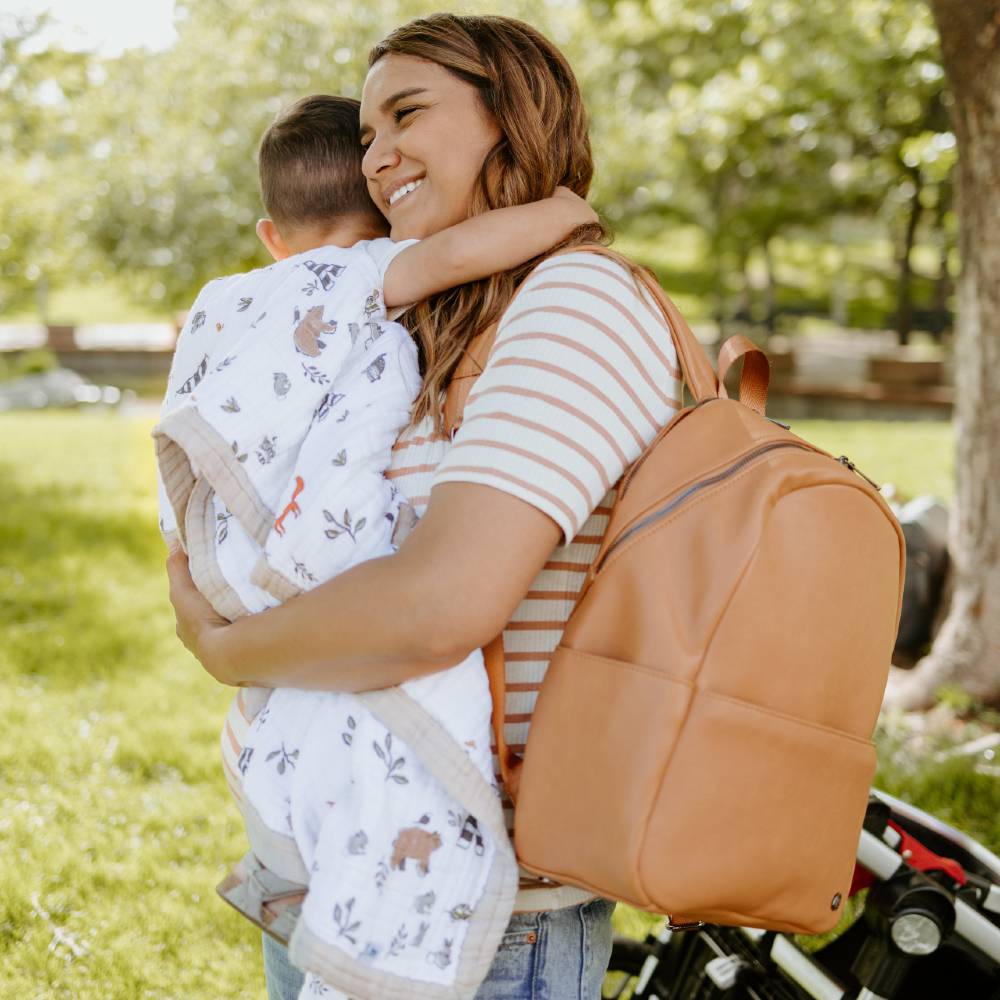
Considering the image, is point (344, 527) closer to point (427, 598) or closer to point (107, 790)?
point (427, 598)

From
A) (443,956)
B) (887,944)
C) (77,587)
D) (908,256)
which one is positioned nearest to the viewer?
(443,956)

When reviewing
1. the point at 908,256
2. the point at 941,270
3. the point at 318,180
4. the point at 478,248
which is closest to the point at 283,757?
the point at 478,248

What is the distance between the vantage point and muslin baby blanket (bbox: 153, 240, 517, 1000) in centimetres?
121

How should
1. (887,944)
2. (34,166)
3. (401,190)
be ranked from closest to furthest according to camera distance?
1. (401,190)
2. (887,944)
3. (34,166)

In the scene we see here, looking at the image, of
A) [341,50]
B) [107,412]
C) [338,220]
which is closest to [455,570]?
[338,220]

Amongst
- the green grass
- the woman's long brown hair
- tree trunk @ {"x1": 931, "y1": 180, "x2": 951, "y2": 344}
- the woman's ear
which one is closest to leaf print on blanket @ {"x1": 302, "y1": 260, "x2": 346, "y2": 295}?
the woman's long brown hair

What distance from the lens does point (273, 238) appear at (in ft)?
6.89

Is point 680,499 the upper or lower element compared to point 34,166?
upper

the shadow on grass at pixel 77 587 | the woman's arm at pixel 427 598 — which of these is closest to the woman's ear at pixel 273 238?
the woman's arm at pixel 427 598

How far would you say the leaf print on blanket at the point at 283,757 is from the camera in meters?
1.30

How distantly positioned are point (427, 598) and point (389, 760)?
22 cm

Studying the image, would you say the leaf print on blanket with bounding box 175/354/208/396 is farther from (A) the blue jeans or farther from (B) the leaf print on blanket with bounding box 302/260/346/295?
(A) the blue jeans

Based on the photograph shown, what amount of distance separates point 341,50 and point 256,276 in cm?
1146

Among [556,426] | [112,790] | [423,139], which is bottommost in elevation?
[112,790]
